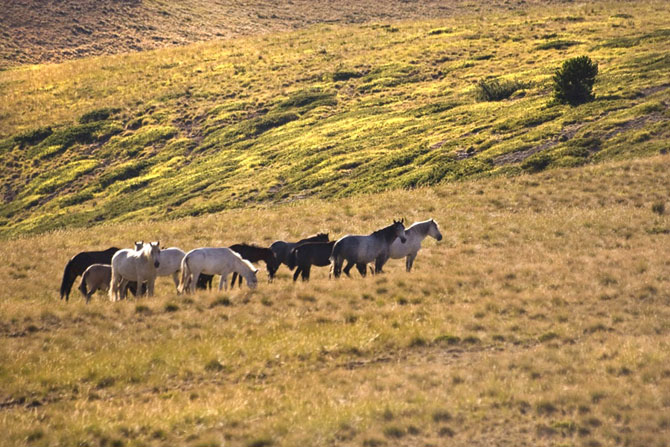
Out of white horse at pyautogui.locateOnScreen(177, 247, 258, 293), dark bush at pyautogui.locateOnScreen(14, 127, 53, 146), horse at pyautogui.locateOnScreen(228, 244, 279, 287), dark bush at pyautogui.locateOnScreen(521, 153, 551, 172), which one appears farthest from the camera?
dark bush at pyautogui.locateOnScreen(14, 127, 53, 146)

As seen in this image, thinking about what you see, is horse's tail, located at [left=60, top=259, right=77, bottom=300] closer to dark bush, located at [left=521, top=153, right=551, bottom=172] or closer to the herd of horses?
the herd of horses

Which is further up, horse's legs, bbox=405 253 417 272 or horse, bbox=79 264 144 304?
horse, bbox=79 264 144 304

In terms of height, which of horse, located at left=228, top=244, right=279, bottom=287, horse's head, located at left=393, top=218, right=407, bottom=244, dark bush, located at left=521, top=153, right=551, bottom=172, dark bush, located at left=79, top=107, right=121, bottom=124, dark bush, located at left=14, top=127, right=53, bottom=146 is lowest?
dark bush, located at left=14, top=127, right=53, bottom=146

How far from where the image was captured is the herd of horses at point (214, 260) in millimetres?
21406

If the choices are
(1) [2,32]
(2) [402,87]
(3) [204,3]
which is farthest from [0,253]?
(3) [204,3]

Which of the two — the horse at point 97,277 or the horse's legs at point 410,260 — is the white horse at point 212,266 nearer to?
the horse at point 97,277

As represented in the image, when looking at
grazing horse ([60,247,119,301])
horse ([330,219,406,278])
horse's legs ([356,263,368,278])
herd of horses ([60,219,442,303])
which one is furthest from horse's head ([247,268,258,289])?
grazing horse ([60,247,119,301])

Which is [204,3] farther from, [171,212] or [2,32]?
[171,212]

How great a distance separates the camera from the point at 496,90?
2773 inches

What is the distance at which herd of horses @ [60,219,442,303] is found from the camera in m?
21.4

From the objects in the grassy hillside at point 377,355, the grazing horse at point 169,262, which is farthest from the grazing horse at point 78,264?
Answer: the grazing horse at point 169,262

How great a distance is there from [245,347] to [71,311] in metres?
5.41

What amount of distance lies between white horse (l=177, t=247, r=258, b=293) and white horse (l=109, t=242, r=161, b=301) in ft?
3.21

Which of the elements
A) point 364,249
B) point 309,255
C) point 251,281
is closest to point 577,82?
point 364,249
